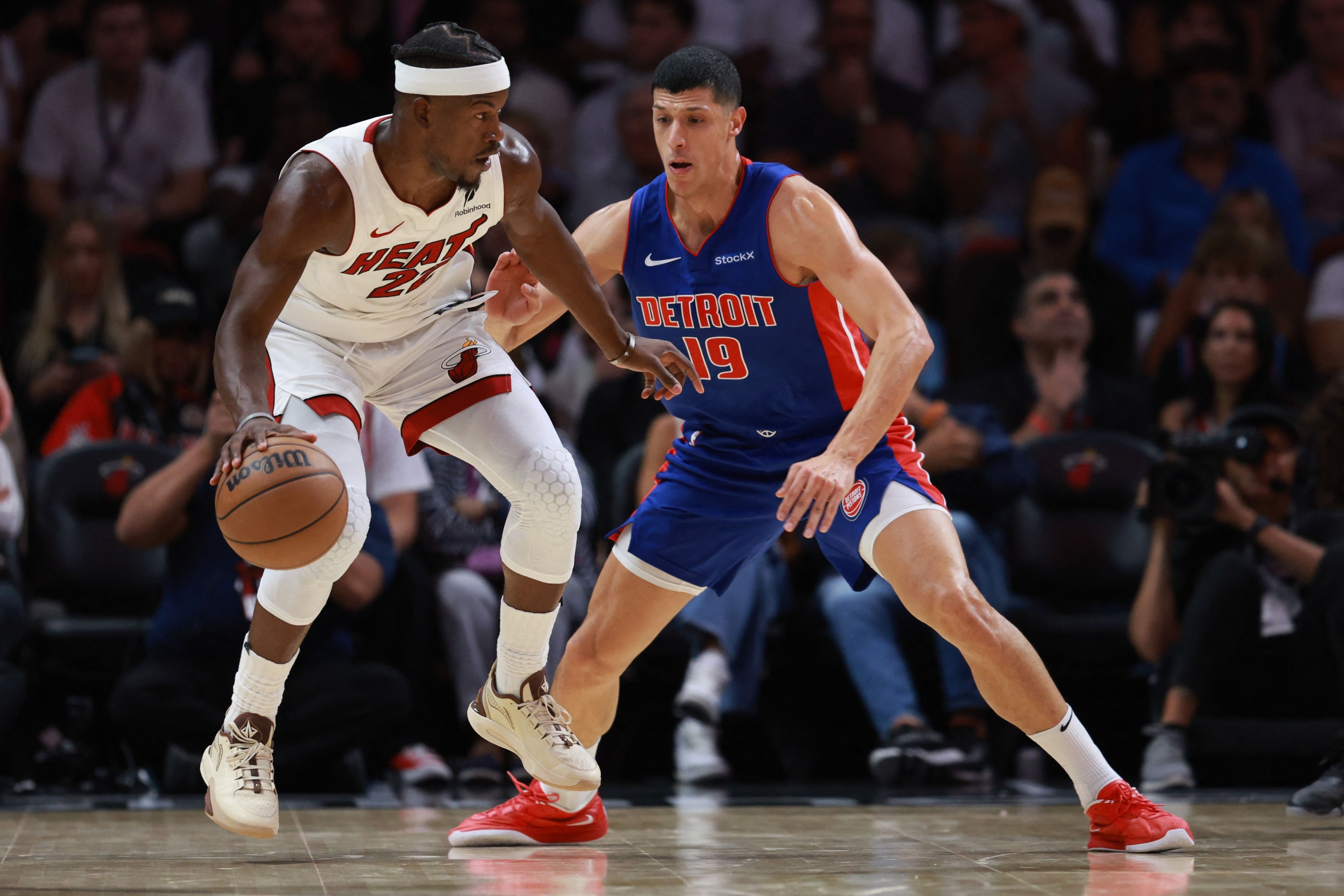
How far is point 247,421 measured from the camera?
3574 millimetres

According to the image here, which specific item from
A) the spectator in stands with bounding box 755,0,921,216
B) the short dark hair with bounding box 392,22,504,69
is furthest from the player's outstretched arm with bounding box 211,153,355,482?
the spectator in stands with bounding box 755,0,921,216

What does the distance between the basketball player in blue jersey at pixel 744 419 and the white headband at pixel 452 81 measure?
0.62 m

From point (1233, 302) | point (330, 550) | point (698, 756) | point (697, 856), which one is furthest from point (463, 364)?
point (1233, 302)

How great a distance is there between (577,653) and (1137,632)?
8.72ft

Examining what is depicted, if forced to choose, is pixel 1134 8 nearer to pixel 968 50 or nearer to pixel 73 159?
pixel 968 50

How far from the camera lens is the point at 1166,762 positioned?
5930 mm

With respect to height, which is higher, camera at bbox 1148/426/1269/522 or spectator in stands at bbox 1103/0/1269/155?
spectator in stands at bbox 1103/0/1269/155

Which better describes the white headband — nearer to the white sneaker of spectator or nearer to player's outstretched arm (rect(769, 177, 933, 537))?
player's outstretched arm (rect(769, 177, 933, 537))

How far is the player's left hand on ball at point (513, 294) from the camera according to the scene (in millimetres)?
4590

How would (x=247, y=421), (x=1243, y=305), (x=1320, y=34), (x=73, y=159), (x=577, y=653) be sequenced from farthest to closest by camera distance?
1. (x=1320, y=34)
2. (x=73, y=159)
3. (x=1243, y=305)
4. (x=577, y=653)
5. (x=247, y=421)

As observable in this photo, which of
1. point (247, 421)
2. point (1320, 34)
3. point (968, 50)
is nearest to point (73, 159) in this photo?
point (968, 50)

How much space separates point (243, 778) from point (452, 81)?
1.76 m

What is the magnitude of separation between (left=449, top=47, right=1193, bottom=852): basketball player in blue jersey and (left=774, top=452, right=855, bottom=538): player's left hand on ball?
0.20 m

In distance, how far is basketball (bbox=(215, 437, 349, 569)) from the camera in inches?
142
